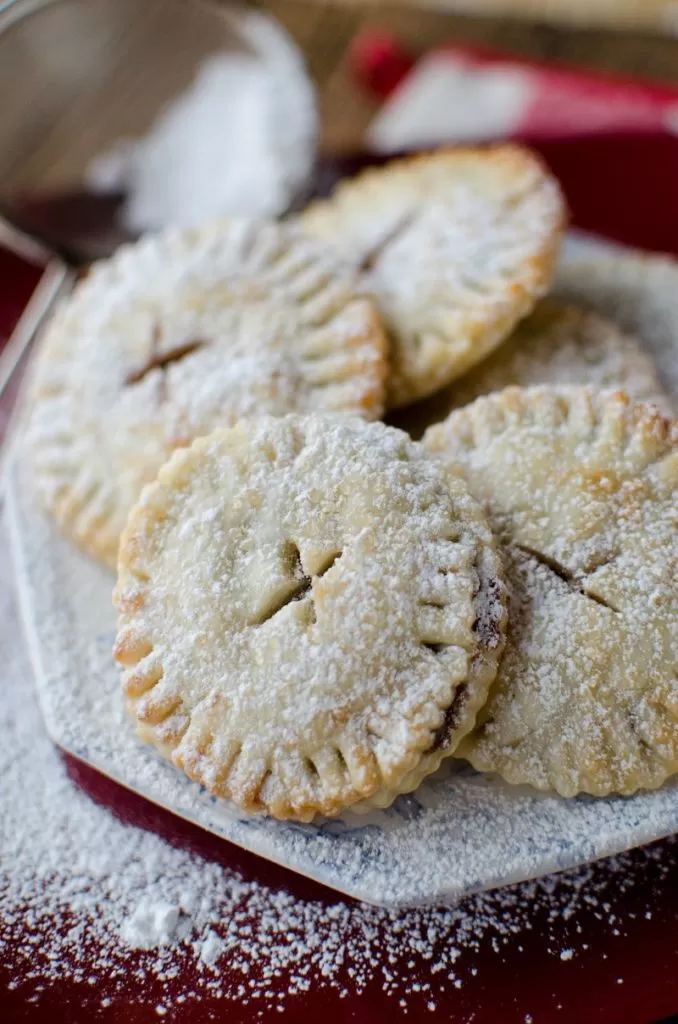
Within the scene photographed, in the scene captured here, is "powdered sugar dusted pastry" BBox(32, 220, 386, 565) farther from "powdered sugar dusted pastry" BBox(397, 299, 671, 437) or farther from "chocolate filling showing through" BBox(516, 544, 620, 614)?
"chocolate filling showing through" BBox(516, 544, 620, 614)

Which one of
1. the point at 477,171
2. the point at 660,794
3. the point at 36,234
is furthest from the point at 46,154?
the point at 660,794

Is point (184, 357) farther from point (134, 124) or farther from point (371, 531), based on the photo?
point (134, 124)

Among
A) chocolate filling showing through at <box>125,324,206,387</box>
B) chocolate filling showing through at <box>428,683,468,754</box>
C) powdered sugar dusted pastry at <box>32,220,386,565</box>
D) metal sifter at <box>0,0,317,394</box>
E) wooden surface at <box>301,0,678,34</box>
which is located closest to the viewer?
chocolate filling showing through at <box>428,683,468,754</box>

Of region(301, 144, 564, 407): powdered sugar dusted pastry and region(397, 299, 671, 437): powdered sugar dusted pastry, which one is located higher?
region(301, 144, 564, 407): powdered sugar dusted pastry

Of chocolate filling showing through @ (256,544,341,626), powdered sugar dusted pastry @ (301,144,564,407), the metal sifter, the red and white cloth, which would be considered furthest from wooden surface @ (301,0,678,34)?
chocolate filling showing through @ (256,544,341,626)

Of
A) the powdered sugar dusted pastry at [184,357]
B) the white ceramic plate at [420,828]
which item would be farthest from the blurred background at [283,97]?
the white ceramic plate at [420,828]

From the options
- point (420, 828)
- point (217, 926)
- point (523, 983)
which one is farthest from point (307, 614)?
point (523, 983)

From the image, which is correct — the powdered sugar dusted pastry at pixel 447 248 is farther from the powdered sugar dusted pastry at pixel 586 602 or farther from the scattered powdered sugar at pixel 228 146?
the scattered powdered sugar at pixel 228 146
